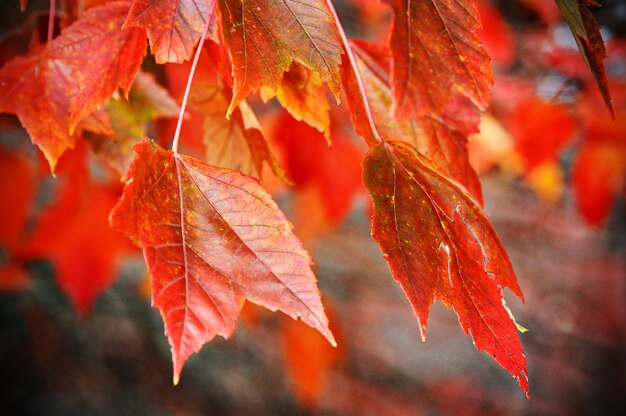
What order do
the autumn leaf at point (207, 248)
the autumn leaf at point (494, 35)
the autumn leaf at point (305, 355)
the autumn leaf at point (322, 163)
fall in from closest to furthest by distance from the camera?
the autumn leaf at point (207, 248) < the autumn leaf at point (322, 163) < the autumn leaf at point (494, 35) < the autumn leaf at point (305, 355)

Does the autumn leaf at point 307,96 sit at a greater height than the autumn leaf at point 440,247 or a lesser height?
greater

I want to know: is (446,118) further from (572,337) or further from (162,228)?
(572,337)

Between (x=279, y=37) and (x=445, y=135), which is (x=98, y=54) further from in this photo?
(x=445, y=135)

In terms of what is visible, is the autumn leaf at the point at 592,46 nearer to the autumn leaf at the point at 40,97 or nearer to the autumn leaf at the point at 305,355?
the autumn leaf at the point at 40,97

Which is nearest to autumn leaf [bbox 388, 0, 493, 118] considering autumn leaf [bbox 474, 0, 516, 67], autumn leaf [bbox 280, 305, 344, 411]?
autumn leaf [bbox 474, 0, 516, 67]

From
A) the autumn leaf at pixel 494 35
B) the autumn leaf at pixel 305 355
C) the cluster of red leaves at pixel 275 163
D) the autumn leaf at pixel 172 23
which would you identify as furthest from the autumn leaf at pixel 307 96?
the autumn leaf at pixel 305 355

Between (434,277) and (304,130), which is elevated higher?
(434,277)

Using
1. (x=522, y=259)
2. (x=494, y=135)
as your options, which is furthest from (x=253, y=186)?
(x=522, y=259)

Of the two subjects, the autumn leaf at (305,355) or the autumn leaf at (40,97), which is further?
the autumn leaf at (305,355)
